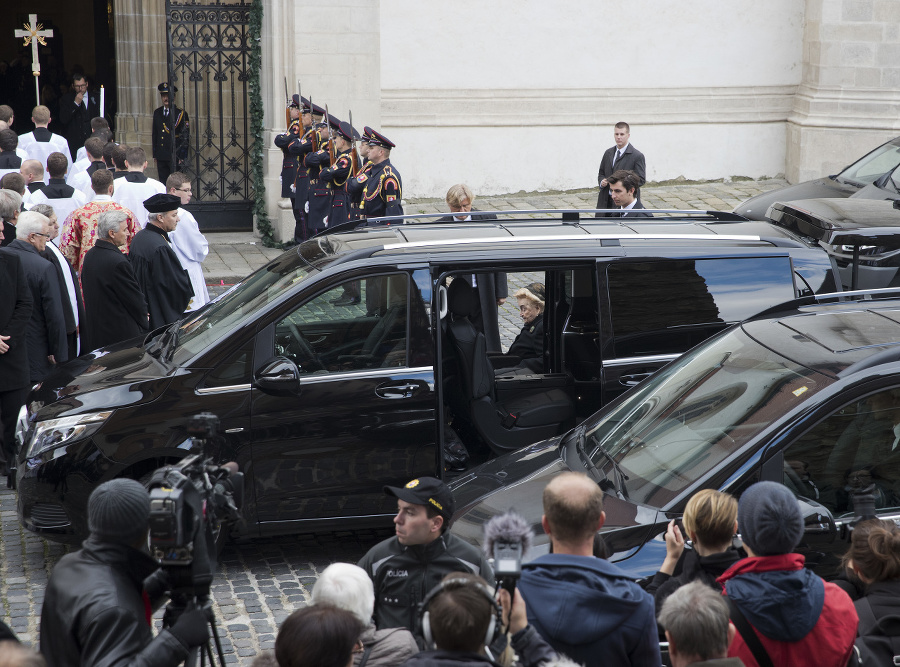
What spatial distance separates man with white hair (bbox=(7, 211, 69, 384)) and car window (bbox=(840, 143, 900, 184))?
10463mm

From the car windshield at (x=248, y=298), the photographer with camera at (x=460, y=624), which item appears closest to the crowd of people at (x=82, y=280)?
the car windshield at (x=248, y=298)

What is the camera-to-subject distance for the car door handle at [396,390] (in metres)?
6.15

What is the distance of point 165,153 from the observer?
55.0 ft

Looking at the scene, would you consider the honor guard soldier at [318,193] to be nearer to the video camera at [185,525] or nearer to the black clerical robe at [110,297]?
the black clerical robe at [110,297]

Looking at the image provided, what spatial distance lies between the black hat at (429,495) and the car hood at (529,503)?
0.39 metres

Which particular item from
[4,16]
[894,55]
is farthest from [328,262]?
[4,16]

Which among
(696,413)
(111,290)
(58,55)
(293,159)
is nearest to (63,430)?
(111,290)

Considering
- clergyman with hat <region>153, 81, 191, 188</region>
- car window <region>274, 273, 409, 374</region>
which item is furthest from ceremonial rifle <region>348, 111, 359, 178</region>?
car window <region>274, 273, 409, 374</region>

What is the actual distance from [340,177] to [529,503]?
946 centimetres

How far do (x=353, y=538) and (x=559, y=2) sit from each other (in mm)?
13347

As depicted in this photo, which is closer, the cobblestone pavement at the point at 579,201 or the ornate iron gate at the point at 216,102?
the ornate iron gate at the point at 216,102

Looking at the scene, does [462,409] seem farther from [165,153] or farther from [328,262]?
[165,153]

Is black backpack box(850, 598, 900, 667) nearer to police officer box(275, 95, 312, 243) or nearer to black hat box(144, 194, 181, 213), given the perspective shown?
black hat box(144, 194, 181, 213)

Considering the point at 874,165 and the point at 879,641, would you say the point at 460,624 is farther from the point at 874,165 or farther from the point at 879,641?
the point at 874,165
